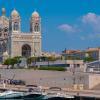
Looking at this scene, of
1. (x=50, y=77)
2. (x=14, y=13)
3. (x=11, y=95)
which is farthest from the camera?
(x=14, y=13)

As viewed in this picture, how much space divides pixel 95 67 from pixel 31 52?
42.8 meters

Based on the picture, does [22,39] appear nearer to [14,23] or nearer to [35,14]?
[14,23]

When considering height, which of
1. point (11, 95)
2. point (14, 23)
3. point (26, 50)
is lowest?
point (11, 95)

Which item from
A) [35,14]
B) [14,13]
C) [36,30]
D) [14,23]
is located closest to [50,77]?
[14,23]

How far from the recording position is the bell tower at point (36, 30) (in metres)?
118

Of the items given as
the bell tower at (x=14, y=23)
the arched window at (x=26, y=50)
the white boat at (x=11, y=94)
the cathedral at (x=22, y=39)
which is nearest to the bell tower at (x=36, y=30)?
the cathedral at (x=22, y=39)

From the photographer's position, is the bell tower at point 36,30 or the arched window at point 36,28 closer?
the bell tower at point 36,30

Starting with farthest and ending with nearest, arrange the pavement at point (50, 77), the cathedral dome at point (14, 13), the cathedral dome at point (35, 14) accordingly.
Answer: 1. the cathedral dome at point (35, 14)
2. the cathedral dome at point (14, 13)
3. the pavement at point (50, 77)

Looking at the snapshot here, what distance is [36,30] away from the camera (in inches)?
4719

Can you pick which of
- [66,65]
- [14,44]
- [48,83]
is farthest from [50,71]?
[14,44]

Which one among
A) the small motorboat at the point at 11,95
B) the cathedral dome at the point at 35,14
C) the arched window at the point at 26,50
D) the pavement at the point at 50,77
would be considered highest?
the cathedral dome at the point at 35,14

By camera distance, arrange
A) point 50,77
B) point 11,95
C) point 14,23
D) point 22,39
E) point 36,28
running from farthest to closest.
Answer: point 36,28 → point 14,23 → point 22,39 → point 50,77 → point 11,95

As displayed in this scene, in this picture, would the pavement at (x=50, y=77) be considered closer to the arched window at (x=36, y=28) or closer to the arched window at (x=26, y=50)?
the arched window at (x=26, y=50)

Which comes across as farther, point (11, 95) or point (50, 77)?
point (50, 77)
